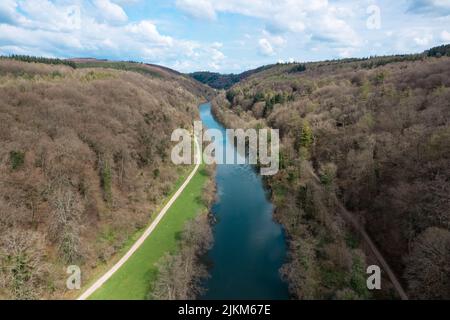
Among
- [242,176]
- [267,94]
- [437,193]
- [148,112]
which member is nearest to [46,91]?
[148,112]

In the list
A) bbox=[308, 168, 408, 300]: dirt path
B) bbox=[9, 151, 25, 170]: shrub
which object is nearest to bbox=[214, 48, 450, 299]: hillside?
bbox=[308, 168, 408, 300]: dirt path

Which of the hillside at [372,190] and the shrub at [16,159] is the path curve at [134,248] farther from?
the hillside at [372,190]

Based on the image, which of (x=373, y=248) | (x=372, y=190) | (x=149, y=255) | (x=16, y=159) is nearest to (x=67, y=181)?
(x=16, y=159)

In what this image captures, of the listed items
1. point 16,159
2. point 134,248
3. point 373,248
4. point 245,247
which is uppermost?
point 16,159

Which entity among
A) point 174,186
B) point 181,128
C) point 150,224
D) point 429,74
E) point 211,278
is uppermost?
point 429,74

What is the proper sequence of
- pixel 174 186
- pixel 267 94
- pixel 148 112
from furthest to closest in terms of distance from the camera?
pixel 267 94 < pixel 148 112 < pixel 174 186

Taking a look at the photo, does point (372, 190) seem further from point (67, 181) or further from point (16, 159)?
point (16, 159)

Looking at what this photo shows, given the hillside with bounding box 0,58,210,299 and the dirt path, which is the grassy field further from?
the dirt path

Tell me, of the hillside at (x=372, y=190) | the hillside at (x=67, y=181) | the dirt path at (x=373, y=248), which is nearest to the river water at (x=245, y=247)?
the hillside at (x=372, y=190)

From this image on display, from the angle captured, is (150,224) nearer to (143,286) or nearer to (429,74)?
(143,286)
